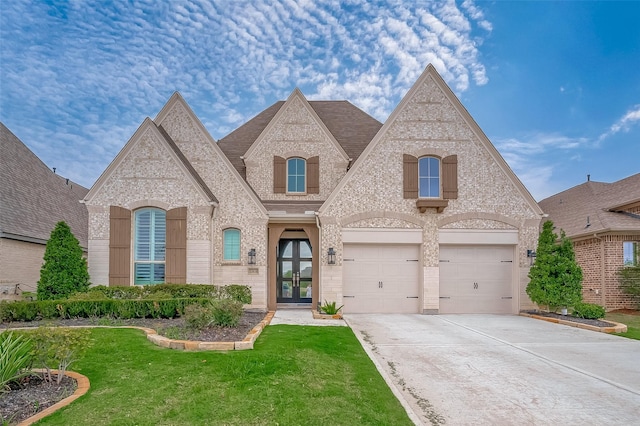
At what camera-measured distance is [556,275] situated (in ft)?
43.2

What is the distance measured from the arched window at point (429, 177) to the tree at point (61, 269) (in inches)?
460

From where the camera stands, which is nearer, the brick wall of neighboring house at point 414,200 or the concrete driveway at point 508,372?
the concrete driveway at point 508,372

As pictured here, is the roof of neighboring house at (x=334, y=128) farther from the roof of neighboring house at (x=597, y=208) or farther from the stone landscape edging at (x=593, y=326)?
the roof of neighboring house at (x=597, y=208)

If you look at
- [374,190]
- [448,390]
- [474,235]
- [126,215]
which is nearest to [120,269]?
[126,215]

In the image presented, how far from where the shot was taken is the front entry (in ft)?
55.6

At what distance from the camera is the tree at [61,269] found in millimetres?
11977

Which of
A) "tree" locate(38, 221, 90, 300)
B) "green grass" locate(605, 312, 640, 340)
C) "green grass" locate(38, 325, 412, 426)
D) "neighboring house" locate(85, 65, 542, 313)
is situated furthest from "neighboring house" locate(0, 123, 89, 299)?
"green grass" locate(605, 312, 640, 340)

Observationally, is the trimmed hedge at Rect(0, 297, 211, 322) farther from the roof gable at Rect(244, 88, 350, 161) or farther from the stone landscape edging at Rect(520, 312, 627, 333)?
the stone landscape edging at Rect(520, 312, 627, 333)

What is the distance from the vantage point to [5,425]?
398 centimetres

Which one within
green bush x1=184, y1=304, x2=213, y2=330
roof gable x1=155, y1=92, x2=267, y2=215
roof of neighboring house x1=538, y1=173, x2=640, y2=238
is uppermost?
roof gable x1=155, y1=92, x2=267, y2=215

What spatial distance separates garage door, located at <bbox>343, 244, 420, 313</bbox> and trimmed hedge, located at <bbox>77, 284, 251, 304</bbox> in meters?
3.80

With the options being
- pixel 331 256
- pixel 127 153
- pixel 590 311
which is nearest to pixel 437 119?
pixel 331 256

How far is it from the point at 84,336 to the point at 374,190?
34.6 ft

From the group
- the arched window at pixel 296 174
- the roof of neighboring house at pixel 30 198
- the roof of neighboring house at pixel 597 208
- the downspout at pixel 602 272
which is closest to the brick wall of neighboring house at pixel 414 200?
the arched window at pixel 296 174
